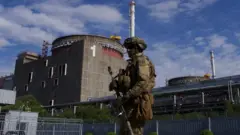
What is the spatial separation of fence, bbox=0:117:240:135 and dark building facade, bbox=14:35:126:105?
32027mm

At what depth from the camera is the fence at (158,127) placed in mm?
17891

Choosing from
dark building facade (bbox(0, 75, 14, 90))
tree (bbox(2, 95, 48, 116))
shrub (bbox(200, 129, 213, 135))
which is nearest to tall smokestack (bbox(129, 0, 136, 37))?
tree (bbox(2, 95, 48, 116))

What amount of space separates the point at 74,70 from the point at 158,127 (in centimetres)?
4006

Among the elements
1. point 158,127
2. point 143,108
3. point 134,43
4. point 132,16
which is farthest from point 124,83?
point 132,16

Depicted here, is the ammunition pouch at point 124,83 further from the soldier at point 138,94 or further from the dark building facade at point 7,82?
the dark building facade at point 7,82

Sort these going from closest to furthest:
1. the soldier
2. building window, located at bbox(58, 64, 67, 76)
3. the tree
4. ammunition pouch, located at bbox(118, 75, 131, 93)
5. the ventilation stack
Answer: the soldier < ammunition pouch, located at bbox(118, 75, 131, 93) < the tree < building window, located at bbox(58, 64, 67, 76) < the ventilation stack

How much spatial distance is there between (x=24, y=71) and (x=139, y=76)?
74482mm

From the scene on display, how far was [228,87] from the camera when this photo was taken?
3067cm

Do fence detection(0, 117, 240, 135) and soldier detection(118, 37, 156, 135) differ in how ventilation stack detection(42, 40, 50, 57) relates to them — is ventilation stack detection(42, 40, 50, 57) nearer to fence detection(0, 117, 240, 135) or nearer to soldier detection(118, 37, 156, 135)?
fence detection(0, 117, 240, 135)

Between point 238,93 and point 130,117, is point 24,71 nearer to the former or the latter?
point 238,93

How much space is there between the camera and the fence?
1789 centimetres

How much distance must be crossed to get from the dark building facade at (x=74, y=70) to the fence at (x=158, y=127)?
1261 inches

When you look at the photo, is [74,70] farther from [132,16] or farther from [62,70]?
[132,16]

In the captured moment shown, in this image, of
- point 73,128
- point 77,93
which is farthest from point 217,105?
point 77,93
